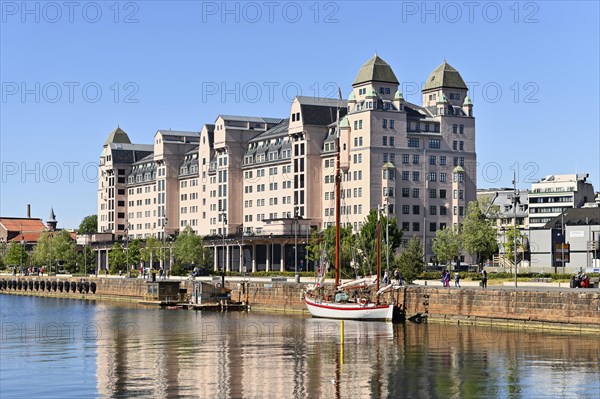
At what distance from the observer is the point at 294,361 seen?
7131 centimetres

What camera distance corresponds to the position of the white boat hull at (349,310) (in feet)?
335

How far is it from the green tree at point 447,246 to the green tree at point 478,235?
2313 mm

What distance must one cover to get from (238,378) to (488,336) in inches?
1145

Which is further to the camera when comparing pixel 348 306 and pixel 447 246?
pixel 447 246

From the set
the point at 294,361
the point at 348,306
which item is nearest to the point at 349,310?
the point at 348,306

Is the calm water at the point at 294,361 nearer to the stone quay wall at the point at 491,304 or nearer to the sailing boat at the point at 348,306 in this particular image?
the stone quay wall at the point at 491,304

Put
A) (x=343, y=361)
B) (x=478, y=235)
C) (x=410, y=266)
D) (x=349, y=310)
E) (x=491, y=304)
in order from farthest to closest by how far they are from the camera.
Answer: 1. (x=478, y=235)
2. (x=410, y=266)
3. (x=349, y=310)
4. (x=491, y=304)
5. (x=343, y=361)

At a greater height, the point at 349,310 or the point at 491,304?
the point at 491,304

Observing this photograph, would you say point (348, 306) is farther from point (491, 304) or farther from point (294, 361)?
point (294, 361)

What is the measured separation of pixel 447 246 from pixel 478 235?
682 cm

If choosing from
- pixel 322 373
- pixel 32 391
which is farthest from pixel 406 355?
pixel 32 391

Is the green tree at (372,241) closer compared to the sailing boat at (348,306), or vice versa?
the sailing boat at (348,306)

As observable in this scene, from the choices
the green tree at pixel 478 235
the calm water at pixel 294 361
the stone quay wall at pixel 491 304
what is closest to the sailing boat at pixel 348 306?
the stone quay wall at pixel 491 304

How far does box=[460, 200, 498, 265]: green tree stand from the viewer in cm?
16775
